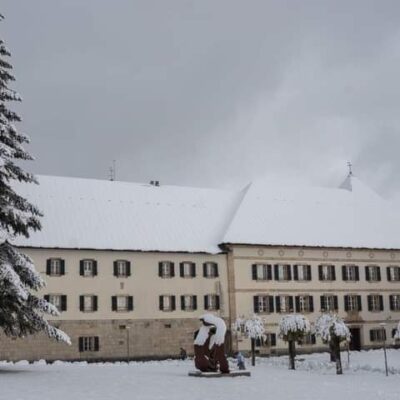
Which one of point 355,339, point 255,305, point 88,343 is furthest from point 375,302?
point 88,343

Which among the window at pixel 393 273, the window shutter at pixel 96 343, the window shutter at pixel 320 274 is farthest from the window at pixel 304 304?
the window shutter at pixel 96 343

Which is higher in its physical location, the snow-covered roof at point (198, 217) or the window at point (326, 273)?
the snow-covered roof at point (198, 217)

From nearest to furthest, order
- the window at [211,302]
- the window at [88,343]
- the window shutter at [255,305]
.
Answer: the window at [88,343], the window at [211,302], the window shutter at [255,305]

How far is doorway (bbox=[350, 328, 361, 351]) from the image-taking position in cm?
5819

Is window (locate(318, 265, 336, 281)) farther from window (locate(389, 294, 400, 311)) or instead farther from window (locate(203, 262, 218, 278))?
window (locate(203, 262, 218, 278))

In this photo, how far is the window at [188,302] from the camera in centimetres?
5309

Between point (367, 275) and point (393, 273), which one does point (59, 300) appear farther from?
point (393, 273)

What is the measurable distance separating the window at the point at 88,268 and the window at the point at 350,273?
21.3m

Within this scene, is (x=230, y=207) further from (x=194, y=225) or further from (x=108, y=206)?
(x=108, y=206)

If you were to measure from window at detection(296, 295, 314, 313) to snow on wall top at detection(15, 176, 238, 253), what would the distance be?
320 inches

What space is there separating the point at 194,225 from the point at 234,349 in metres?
10.0

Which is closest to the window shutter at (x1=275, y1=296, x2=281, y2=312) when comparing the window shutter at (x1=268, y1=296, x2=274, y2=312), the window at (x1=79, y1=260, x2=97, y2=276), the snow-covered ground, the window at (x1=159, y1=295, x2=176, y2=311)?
the window shutter at (x1=268, y1=296, x2=274, y2=312)

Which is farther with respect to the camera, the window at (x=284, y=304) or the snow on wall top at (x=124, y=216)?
the window at (x=284, y=304)

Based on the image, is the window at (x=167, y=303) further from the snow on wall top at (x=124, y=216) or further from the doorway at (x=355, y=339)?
the doorway at (x=355, y=339)
